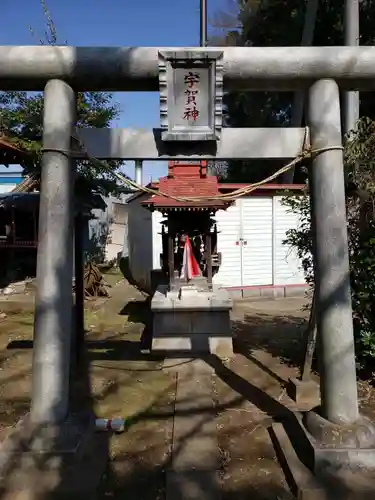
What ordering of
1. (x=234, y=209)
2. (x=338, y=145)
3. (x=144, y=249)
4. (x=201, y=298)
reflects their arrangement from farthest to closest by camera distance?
(x=144, y=249)
(x=234, y=209)
(x=201, y=298)
(x=338, y=145)

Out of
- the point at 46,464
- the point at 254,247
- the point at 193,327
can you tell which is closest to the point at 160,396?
the point at 193,327

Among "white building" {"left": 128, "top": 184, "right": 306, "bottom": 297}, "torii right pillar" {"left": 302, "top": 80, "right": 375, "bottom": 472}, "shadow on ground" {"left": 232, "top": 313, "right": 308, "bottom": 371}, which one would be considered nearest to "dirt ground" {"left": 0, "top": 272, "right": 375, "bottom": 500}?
"shadow on ground" {"left": 232, "top": 313, "right": 308, "bottom": 371}

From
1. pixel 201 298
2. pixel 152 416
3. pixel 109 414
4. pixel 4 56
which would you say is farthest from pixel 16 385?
pixel 4 56

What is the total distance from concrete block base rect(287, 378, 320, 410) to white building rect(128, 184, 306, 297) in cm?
829

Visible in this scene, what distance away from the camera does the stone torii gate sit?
11.7 feet

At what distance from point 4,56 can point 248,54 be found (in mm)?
2109

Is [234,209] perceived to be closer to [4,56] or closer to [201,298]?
[201,298]

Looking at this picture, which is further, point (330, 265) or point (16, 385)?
point (16, 385)

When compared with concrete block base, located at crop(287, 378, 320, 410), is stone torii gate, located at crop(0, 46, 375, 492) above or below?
above

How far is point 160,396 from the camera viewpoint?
570 centimetres

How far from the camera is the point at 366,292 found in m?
5.82

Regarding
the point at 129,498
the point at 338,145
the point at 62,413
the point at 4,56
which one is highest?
the point at 4,56

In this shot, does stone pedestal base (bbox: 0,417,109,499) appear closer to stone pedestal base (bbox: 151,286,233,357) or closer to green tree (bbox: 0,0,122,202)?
stone pedestal base (bbox: 151,286,233,357)

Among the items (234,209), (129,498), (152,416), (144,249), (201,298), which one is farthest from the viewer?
(144,249)
